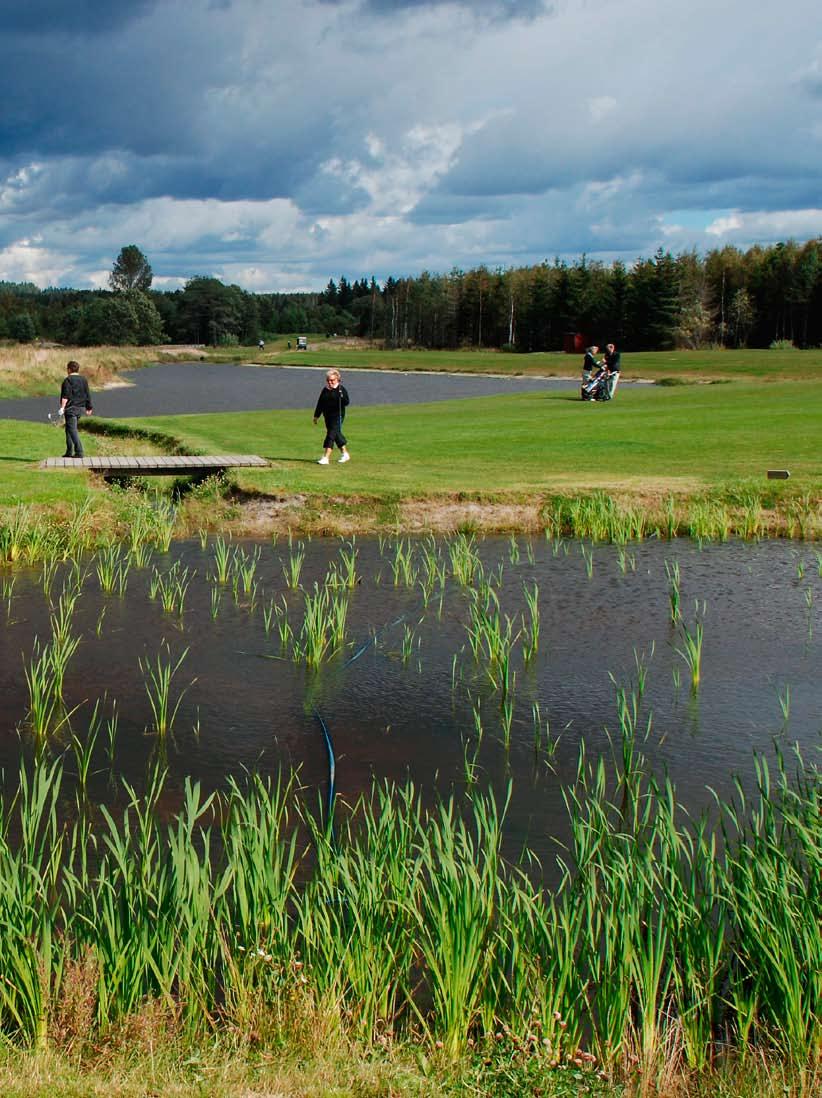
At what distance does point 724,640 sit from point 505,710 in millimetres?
2926

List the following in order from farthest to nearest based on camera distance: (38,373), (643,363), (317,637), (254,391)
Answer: (643,363), (254,391), (38,373), (317,637)

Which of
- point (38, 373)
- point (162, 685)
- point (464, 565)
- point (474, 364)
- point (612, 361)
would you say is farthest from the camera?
point (474, 364)

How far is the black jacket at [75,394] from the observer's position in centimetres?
1991

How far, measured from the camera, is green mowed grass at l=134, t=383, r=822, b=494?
1886cm

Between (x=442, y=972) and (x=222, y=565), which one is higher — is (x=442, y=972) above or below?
below

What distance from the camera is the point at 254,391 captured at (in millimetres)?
59812

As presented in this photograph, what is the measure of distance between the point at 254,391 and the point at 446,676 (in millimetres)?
51776

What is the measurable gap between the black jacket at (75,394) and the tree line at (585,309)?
8892 cm

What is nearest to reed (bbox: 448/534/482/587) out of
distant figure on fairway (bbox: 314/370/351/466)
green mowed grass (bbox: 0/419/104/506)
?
distant figure on fairway (bbox: 314/370/351/466)

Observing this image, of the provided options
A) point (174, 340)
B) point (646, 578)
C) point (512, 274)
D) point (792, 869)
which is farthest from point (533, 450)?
point (174, 340)

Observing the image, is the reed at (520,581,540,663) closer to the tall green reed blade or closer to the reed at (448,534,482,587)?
the reed at (448,534,482,587)

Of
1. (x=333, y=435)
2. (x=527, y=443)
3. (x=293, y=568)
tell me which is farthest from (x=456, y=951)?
(x=527, y=443)

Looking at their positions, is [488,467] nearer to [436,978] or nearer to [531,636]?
[531,636]

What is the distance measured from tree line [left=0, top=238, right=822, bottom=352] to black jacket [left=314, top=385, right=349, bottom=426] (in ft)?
287
